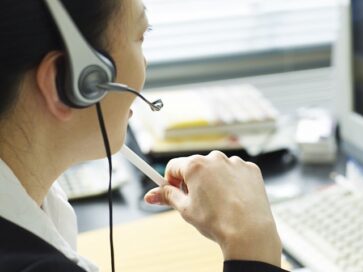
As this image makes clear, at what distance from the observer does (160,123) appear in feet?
4.98

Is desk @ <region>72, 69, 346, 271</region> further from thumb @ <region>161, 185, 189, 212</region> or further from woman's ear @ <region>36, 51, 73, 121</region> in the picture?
woman's ear @ <region>36, 51, 73, 121</region>

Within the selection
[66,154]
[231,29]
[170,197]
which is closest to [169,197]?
[170,197]

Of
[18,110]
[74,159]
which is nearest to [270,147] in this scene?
[74,159]

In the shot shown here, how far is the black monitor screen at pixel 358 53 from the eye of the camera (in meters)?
1.38

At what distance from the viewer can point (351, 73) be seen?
1.46 m

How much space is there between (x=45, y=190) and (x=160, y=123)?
27.6 inches

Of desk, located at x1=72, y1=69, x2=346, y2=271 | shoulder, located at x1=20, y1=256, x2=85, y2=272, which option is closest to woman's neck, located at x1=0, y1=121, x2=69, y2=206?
shoulder, located at x1=20, y1=256, x2=85, y2=272

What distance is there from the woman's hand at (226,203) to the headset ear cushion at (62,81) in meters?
0.25

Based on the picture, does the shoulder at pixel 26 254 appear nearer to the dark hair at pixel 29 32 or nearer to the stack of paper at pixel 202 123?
the dark hair at pixel 29 32

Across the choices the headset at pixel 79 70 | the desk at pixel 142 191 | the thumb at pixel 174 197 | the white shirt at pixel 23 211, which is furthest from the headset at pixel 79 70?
the desk at pixel 142 191

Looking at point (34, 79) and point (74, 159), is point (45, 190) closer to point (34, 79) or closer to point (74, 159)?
point (74, 159)

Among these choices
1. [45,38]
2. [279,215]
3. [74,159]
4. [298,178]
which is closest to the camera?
[45,38]

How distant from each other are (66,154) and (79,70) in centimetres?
14

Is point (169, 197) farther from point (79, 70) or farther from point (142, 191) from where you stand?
point (142, 191)
